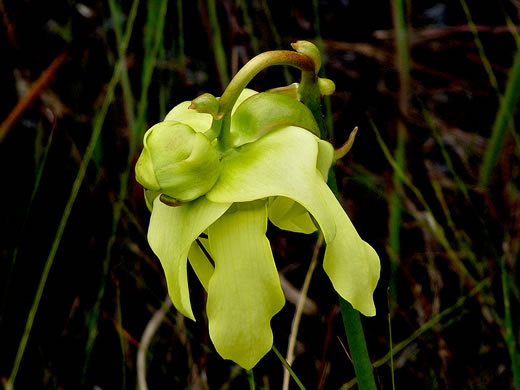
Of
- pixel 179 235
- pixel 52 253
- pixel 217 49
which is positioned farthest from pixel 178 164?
pixel 217 49

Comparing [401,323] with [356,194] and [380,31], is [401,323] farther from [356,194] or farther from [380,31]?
[380,31]

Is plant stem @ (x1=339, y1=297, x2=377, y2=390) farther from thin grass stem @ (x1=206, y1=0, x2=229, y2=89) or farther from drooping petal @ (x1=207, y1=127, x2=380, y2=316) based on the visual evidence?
thin grass stem @ (x1=206, y1=0, x2=229, y2=89)

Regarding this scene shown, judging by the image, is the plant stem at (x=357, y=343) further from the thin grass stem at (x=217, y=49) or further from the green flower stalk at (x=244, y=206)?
the thin grass stem at (x=217, y=49)

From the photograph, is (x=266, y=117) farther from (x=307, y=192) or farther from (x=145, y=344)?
(x=145, y=344)

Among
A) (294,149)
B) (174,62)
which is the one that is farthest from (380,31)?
(294,149)

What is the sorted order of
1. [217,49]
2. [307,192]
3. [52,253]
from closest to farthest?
[307,192]
[52,253]
[217,49]
